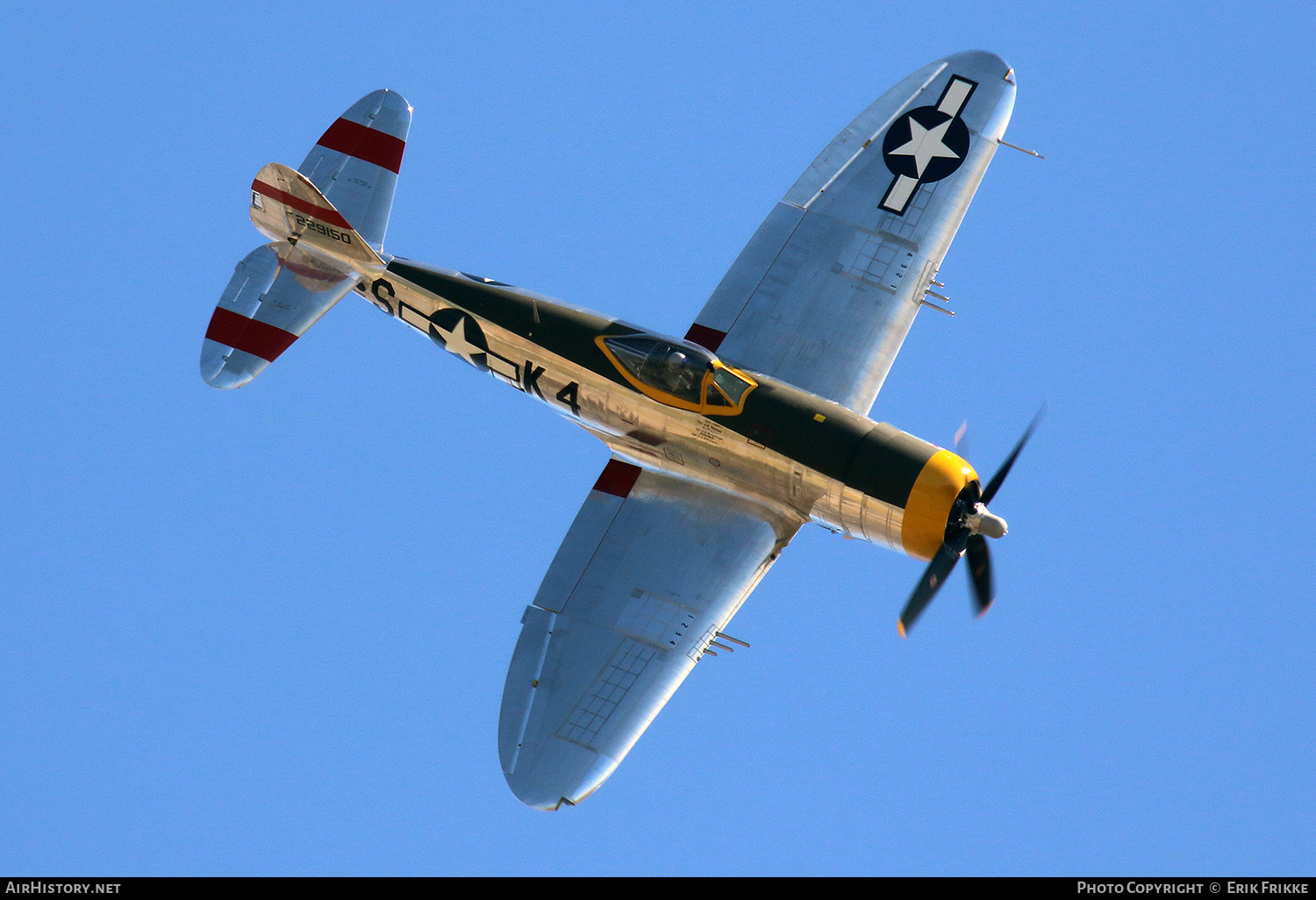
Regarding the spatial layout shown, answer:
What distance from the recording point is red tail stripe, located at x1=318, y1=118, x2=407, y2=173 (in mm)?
16078

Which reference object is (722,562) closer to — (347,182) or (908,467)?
(908,467)

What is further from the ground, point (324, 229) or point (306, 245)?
point (324, 229)

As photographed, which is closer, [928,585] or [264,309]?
[928,585]

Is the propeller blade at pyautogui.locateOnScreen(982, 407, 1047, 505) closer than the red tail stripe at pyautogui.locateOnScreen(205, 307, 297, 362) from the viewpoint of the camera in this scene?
Yes

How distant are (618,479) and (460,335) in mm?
2373

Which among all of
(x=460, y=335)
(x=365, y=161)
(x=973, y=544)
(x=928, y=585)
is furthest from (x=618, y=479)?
(x=365, y=161)

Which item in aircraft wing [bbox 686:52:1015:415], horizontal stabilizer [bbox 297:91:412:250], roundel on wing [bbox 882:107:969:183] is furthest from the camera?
roundel on wing [bbox 882:107:969:183]

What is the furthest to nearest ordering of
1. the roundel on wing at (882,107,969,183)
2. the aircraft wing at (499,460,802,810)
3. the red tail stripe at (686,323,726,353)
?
the roundel on wing at (882,107,969,183) < the red tail stripe at (686,323,726,353) < the aircraft wing at (499,460,802,810)

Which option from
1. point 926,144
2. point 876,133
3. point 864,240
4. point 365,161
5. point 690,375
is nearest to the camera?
point 690,375

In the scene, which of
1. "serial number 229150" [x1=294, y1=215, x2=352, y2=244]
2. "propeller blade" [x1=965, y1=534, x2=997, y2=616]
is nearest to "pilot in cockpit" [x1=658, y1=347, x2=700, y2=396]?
"propeller blade" [x1=965, y1=534, x2=997, y2=616]

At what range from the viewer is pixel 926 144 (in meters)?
16.2

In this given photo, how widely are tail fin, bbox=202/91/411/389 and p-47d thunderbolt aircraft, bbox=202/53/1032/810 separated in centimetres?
2

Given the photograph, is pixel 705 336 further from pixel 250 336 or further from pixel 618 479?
pixel 250 336

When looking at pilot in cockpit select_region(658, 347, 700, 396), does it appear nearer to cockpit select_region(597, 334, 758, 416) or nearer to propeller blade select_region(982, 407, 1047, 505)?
cockpit select_region(597, 334, 758, 416)
